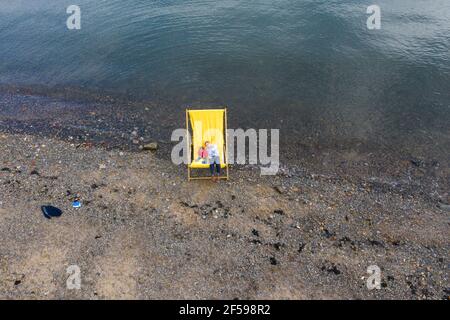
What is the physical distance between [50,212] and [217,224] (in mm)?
5334

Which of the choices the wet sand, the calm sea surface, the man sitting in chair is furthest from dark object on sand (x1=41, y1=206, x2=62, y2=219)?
the calm sea surface

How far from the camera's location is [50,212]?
34.5 ft

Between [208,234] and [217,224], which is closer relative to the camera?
[208,234]

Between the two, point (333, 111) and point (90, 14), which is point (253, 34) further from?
point (90, 14)

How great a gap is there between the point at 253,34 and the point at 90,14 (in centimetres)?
1270

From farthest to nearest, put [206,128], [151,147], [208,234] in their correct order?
[151,147], [206,128], [208,234]

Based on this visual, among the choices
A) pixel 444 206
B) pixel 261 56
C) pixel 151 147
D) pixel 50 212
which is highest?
pixel 261 56

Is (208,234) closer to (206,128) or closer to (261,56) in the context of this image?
A: (206,128)

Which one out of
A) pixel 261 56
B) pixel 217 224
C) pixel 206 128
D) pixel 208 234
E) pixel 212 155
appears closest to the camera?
pixel 208 234

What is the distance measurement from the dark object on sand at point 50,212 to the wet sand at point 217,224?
13 centimetres

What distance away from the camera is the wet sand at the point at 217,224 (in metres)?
8.79

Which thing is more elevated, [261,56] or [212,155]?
[261,56]

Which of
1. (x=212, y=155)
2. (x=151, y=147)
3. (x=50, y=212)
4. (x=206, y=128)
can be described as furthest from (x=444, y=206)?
(x=50, y=212)
